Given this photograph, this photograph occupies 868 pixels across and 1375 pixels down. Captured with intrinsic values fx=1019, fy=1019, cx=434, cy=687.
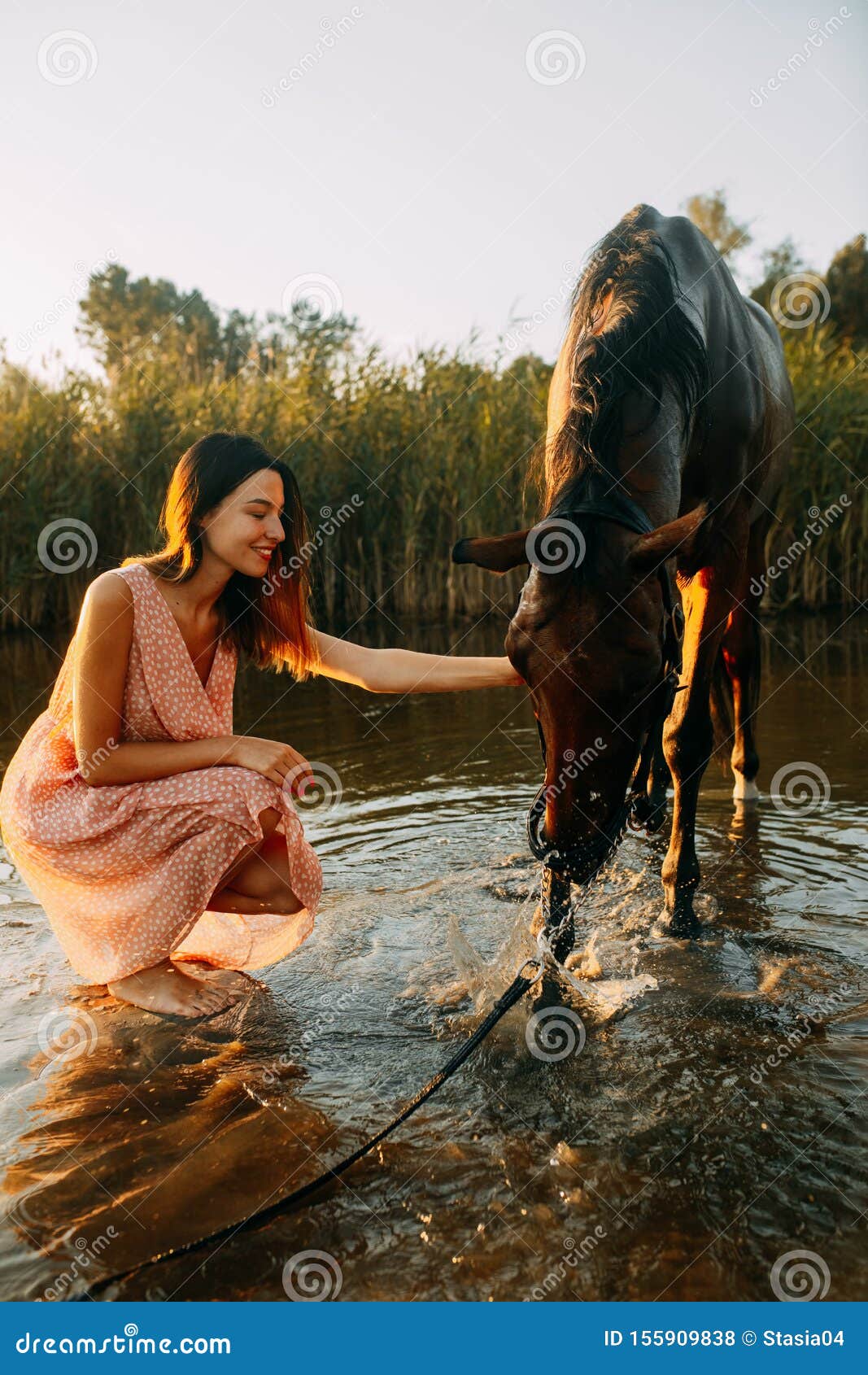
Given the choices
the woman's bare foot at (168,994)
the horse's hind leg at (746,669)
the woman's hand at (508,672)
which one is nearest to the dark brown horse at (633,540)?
the woman's hand at (508,672)

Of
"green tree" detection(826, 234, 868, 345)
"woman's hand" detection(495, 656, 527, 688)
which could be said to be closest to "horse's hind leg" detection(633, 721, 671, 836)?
"woman's hand" detection(495, 656, 527, 688)

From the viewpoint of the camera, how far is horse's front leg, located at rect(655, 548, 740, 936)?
3.49 meters

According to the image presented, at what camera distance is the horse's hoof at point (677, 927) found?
10.6 ft

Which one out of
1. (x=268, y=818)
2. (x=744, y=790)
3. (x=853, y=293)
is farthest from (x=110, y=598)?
(x=853, y=293)

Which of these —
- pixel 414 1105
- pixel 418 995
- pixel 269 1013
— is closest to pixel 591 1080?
pixel 414 1105

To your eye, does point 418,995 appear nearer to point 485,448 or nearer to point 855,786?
point 855,786

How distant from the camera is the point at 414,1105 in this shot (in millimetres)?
2066

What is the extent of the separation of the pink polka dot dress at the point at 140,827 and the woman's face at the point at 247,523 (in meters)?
0.21

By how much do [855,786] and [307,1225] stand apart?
11.9 ft

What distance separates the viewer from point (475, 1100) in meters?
2.29

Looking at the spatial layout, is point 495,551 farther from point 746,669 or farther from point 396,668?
point 746,669

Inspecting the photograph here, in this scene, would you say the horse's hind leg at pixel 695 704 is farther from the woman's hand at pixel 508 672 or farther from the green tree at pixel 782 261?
the green tree at pixel 782 261

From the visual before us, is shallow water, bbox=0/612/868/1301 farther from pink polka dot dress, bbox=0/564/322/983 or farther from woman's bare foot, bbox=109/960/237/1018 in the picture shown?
pink polka dot dress, bbox=0/564/322/983

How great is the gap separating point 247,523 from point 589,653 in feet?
3.32
